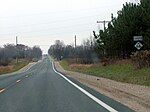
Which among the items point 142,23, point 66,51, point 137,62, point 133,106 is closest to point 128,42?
point 142,23

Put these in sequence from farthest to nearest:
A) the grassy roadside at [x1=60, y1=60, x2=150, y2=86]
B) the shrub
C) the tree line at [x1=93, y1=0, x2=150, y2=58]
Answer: the tree line at [x1=93, y1=0, x2=150, y2=58], the shrub, the grassy roadside at [x1=60, y1=60, x2=150, y2=86]

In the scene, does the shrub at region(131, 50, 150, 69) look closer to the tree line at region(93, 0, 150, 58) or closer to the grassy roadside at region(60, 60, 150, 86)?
the grassy roadside at region(60, 60, 150, 86)

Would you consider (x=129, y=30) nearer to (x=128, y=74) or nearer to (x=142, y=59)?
(x=142, y=59)

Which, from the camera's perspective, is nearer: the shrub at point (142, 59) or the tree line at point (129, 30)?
the shrub at point (142, 59)

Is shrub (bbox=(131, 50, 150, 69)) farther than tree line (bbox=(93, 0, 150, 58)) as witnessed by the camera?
No

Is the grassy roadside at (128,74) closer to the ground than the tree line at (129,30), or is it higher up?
closer to the ground

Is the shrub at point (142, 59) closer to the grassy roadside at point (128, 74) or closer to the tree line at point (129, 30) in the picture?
the grassy roadside at point (128, 74)

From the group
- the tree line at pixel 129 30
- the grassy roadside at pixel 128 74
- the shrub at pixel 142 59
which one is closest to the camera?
the grassy roadside at pixel 128 74

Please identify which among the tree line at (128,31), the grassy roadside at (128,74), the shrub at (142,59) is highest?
the tree line at (128,31)

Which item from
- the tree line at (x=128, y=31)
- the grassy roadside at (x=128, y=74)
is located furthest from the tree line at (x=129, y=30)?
the grassy roadside at (x=128, y=74)

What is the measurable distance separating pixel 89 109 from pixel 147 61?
23257mm

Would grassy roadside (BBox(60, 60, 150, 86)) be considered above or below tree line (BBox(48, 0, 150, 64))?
below

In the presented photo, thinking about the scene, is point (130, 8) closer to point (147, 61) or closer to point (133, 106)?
point (147, 61)

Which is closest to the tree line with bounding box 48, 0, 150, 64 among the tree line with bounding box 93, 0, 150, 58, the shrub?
the tree line with bounding box 93, 0, 150, 58
